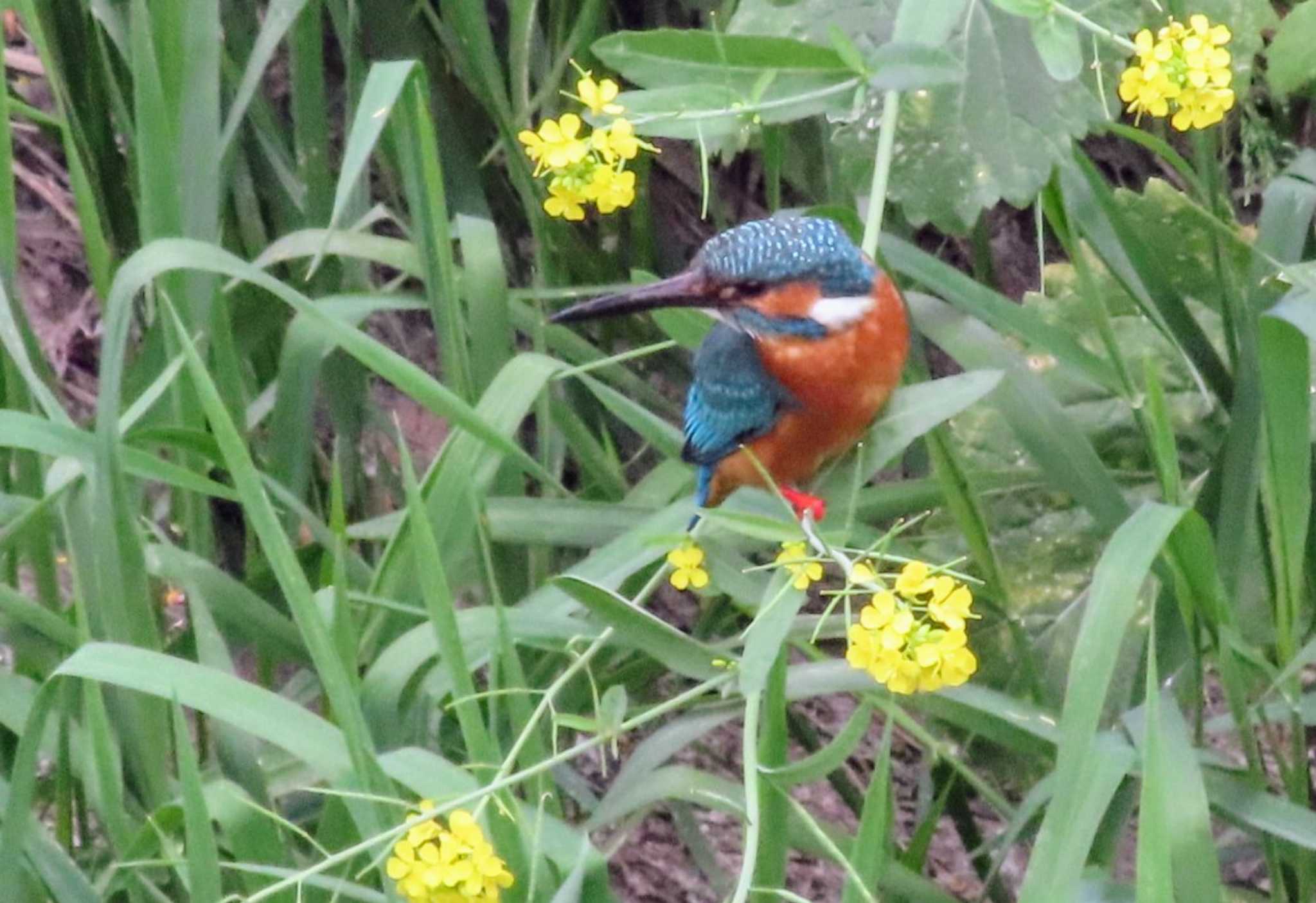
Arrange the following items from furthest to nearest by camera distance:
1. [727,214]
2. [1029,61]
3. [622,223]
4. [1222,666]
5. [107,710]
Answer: [727,214]
[622,223]
[1029,61]
[107,710]
[1222,666]

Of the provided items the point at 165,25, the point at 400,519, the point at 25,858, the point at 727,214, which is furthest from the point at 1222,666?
the point at 727,214

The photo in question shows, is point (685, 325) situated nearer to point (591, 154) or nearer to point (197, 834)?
point (591, 154)

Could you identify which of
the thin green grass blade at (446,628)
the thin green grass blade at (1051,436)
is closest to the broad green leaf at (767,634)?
the thin green grass blade at (446,628)

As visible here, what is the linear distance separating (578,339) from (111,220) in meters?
0.61

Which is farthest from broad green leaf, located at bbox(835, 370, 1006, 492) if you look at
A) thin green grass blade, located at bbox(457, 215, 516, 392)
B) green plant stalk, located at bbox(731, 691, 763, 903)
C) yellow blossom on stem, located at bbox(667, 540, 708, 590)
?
thin green grass blade, located at bbox(457, 215, 516, 392)

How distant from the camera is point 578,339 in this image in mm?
1784

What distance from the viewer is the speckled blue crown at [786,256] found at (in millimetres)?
1294

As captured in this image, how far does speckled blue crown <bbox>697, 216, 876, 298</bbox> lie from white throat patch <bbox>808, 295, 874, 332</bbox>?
1cm

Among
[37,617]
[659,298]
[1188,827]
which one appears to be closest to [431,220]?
[659,298]

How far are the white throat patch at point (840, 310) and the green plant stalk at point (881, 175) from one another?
107 millimetres

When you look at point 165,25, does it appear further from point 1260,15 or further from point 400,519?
point 1260,15

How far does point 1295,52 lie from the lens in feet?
5.03

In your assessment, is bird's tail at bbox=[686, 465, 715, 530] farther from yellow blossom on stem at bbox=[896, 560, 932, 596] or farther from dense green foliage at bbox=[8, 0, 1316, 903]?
yellow blossom on stem at bbox=[896, 560, 932, 596]

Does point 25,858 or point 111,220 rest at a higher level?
point 111,220
